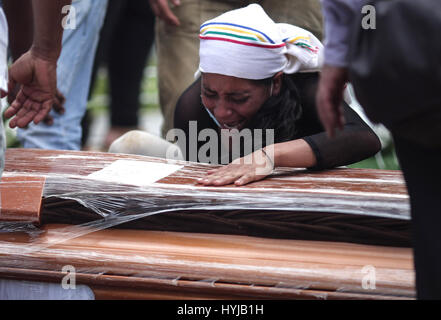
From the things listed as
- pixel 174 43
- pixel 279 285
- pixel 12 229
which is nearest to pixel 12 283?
pixel 12 229

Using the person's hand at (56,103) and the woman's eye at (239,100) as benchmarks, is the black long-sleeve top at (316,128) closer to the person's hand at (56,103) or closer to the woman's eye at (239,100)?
the woman's eye at (239,100)

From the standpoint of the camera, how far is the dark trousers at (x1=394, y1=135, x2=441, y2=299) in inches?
41.0

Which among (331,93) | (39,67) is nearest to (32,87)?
(39,67)

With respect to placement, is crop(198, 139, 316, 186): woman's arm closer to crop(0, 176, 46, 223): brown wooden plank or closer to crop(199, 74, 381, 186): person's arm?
crop(199, 74, 381, 186): person's arm

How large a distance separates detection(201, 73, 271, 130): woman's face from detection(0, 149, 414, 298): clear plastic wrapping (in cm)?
40

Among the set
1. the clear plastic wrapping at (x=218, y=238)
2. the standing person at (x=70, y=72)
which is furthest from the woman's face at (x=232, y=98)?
→ the standing person at (x=70, y=72)

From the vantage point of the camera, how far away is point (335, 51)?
111cm

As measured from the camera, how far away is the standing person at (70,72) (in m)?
2.55

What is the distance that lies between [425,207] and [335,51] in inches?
11.9

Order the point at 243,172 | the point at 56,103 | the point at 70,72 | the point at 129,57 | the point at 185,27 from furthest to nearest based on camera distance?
the point at 129,57 < the point at 185,27 < the point at 70,72 < the point at 56,103 < the point at 243,172

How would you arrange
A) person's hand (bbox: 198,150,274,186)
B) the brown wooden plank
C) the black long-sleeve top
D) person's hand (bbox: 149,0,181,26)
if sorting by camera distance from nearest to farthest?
1. the brown wooden plank
2. person's hand (bbox: 198,150,274,186)
3. the black long-sleeve top
4. person's hand (bbox: 149,0,181,26)

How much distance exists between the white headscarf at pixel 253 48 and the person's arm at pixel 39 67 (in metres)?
0.47

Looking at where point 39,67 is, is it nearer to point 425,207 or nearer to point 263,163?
point 263,163

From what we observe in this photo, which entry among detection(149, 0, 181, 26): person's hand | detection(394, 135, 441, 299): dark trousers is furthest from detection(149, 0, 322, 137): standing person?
detection(394, 135, 441, 299): dark trousers
